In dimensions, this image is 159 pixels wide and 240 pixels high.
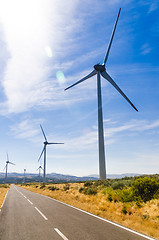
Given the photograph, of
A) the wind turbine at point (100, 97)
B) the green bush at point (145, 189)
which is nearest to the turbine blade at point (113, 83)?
the wind turbine at point (100, 97)

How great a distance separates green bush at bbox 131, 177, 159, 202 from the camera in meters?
12.7

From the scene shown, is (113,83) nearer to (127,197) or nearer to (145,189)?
(127,197)

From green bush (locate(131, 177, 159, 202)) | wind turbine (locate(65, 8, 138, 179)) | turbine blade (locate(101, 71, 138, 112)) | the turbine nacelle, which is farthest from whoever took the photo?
the turbine nacelle

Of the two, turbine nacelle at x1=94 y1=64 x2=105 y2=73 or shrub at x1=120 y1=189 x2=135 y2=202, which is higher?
turbine nacelle at x1=94 y1=64 x2=105 y2=73

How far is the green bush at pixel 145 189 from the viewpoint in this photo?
12734mm

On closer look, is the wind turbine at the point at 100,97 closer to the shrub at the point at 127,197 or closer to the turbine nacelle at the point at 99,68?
the turbine nacelle at the point at 99,68

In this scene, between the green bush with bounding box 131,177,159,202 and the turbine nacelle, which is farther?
the turbine nacelle

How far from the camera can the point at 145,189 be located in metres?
12.9

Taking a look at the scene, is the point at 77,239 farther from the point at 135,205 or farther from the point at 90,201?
the point at 90,201

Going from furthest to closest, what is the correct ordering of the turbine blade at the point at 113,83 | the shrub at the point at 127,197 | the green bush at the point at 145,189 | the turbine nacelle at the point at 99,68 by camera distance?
the turbine nacelle at the point at 99,68 < the turbine blade at the point at 113,83 < the shrub at the point at 127,197 < the green bush at the point at 145,189

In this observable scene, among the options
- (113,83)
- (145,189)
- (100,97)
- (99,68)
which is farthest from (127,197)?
(99,68)

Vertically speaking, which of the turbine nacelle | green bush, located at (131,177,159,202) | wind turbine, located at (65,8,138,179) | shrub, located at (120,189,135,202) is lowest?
shrub, located at (120,189,135,202)

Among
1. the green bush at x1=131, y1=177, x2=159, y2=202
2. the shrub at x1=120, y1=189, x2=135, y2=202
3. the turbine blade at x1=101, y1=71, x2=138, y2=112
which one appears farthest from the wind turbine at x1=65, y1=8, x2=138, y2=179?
the green bush at x1=131, y1=177, x2=159, y2=202

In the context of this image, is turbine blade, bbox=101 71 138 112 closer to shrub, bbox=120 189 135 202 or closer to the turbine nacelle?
the turbine nacelle
